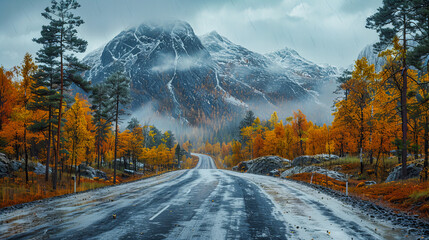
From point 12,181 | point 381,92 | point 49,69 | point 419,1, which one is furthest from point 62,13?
point 381,92

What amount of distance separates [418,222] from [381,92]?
19.2 meters

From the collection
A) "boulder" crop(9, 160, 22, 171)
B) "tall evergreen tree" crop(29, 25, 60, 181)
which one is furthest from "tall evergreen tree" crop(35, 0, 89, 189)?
"boulder" crop(9, 160, 22, 171)

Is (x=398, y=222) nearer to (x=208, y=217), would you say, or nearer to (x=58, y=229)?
(x=208, y=217)

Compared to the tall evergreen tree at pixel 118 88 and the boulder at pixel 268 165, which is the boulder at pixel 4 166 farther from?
the boulder at pixel 268 165

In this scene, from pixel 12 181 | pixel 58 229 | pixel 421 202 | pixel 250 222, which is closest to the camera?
pixel 58 229

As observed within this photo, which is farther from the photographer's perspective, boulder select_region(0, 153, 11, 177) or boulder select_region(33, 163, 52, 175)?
boulder select_region(33, 163, 52, 175)

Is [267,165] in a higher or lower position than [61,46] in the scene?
lower

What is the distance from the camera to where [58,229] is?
289 inches

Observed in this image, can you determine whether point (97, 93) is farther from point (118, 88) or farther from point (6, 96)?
point (6, 96)

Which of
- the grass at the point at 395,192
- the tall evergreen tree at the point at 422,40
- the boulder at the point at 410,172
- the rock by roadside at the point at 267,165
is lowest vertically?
the rock by roadside at the point at 267,165

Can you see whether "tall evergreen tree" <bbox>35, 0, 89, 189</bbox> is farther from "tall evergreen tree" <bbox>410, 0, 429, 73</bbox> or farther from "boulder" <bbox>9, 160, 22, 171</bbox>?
"tall evergreen tree" <bbox>410, 0, 429, 73</bbox>

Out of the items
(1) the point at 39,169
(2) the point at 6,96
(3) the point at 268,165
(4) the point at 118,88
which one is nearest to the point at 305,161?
(3) the point at 268,165

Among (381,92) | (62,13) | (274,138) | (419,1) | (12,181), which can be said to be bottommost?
(12,181)

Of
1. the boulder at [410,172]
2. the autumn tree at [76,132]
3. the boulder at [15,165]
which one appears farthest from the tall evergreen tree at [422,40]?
the boulder at [15,165]
